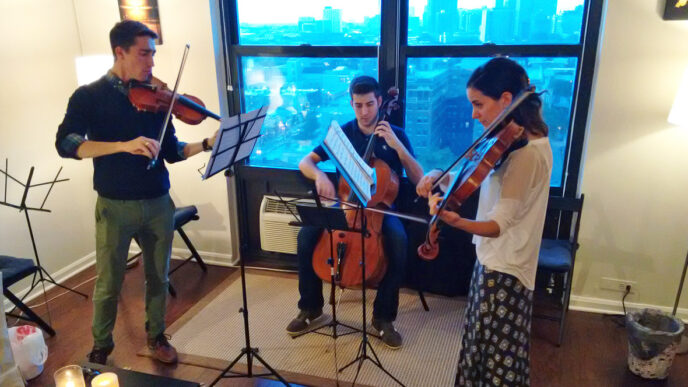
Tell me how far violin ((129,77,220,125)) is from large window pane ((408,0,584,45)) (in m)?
1.34

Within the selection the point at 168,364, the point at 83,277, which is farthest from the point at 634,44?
the point at 83,277

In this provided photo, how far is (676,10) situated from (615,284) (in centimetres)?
142

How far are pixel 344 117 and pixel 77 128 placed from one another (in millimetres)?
1565

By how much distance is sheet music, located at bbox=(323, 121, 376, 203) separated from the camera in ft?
5.71

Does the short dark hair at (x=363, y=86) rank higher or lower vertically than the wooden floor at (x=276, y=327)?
higher

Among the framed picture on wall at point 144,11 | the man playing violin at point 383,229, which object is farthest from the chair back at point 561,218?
the framed picture on wall at point 144,11

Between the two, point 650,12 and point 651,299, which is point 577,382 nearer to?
point 651,299

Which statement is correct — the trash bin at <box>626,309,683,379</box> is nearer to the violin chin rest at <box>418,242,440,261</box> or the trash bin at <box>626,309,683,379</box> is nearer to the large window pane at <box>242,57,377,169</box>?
the violin chin rest at <box>418,242,440,261</box>

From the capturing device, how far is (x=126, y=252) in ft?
7.32

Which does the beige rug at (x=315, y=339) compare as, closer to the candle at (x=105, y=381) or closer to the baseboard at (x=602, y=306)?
the baseboard at (x=602, y=306)

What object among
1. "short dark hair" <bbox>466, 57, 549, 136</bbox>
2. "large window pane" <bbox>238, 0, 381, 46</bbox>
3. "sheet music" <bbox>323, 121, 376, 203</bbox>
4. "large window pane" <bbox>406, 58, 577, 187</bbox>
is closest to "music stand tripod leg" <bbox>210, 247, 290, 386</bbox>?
"sheet music" <bbox>323, 121, 376, 203</bbox>

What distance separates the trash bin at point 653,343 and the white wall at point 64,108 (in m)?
2.47

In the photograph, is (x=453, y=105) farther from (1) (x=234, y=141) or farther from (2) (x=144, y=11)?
(2) (x=144, y=11)

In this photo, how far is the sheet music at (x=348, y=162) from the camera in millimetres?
1741
